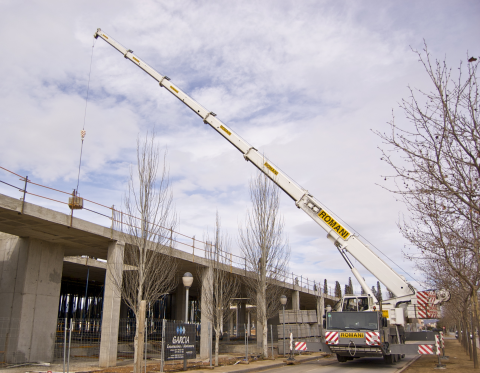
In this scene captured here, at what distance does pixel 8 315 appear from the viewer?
1675 centimetres

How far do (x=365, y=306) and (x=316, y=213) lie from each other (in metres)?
4.88

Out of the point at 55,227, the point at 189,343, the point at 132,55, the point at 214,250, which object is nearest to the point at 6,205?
the point at 55,227

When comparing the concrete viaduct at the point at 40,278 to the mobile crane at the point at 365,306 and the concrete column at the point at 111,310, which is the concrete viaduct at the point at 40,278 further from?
the mobile crane at the point at 365,306

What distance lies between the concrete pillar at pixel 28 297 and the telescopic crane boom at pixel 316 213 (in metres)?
10.2

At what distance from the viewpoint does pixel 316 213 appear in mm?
18359

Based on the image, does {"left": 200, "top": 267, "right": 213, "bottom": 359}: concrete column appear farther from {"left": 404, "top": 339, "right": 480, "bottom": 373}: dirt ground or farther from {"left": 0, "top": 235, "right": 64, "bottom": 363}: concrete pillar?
{"left": 404, "top": 339, "right": 480, "bottom": 373}: dirt ground

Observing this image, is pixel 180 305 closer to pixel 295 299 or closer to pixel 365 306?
pixel 295 299

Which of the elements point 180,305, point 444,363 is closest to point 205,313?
point 180,305

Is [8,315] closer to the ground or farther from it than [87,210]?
closer to the ground

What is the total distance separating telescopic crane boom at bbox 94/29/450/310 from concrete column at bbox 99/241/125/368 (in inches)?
304

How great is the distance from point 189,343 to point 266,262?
8192 millimetres

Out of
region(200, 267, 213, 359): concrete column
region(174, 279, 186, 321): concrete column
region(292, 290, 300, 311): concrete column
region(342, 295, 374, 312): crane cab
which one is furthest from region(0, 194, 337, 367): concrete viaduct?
region(292, 290, 300, 311): concrete column

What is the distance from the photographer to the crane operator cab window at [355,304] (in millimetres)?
18322

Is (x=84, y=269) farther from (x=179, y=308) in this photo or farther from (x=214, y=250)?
(x=214, y=250)
